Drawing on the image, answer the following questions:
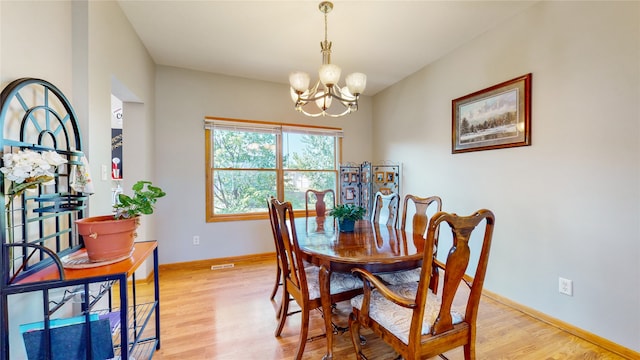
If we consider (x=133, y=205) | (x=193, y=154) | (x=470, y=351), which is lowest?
(x=470, y=351)

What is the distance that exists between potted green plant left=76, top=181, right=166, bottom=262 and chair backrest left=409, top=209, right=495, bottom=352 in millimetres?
1346

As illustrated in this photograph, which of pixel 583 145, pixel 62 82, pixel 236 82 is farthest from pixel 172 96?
pixel 583 145

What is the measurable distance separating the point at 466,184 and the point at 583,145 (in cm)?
104

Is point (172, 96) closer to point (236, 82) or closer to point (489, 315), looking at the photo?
point (236, 82)

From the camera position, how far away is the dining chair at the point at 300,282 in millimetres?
1620

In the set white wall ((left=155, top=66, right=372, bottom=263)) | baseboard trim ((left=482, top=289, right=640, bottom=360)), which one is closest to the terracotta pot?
white wall ((left=155, top=66, right=372, bottom=263))

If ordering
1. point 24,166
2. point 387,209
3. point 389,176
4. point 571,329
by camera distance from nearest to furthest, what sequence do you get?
point 24,166
point 571,329
point 387,209
point 389,176

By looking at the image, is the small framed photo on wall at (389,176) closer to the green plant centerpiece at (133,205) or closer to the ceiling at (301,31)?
the ceiling at (301,31)

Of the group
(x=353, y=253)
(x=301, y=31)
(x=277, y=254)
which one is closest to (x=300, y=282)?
(x=353, y=253)

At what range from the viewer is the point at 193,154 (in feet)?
11.5

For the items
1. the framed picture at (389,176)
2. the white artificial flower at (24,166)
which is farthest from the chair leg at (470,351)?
the framed picture at (389,176)

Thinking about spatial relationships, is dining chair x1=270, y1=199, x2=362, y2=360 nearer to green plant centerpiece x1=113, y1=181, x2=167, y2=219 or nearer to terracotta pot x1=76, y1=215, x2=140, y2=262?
green plant centerpiece x1=113, y1=181, x2=167, y2=219

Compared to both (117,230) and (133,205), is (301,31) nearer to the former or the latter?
(133,205)

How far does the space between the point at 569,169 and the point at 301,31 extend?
8.67ft
